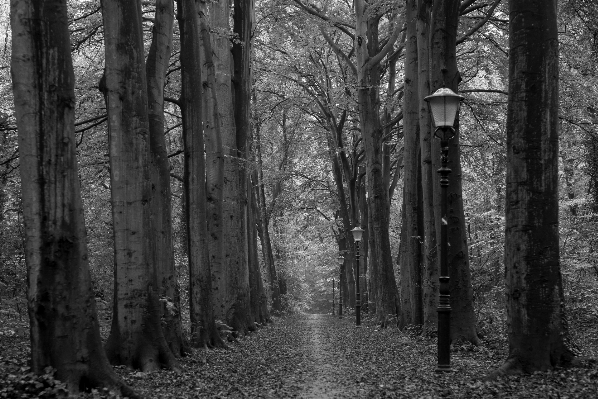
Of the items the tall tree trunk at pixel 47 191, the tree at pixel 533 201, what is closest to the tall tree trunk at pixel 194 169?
the tall tree trunk at pixel 47 191

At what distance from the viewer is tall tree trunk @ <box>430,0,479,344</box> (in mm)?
13875

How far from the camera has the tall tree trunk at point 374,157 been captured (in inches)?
899

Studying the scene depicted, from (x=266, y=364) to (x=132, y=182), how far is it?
471cm

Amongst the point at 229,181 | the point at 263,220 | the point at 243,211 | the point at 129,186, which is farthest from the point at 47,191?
the point at 263,220

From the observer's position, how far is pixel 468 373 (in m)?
9.96

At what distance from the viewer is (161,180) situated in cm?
1214

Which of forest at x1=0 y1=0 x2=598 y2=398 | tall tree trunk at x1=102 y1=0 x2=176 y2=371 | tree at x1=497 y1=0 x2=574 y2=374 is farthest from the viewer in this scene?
tall tree trunk at x1=102 y1=0 x2=176 y2=371

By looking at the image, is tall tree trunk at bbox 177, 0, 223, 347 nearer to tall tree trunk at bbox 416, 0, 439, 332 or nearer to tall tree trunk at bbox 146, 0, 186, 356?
tall tree trunk at bbox 146, 0, 186, 356

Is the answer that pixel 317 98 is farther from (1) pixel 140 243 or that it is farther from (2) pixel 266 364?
(1) pixel 140 243

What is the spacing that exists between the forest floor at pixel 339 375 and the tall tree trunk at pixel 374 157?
259 inches

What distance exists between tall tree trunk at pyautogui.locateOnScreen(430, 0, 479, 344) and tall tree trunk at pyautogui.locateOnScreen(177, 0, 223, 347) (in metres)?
4.85

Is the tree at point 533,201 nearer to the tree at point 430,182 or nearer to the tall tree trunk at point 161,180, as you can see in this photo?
the tree at point 430,182

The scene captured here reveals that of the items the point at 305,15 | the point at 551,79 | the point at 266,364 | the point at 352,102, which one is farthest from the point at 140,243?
the point at 352,102

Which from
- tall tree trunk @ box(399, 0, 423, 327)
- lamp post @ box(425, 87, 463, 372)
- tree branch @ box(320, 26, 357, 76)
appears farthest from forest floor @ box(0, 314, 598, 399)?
tree branch @ box(320, 26, 357, 76)
